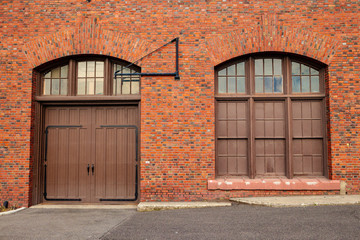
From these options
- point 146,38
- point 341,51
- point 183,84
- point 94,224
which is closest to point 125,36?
point 146,38

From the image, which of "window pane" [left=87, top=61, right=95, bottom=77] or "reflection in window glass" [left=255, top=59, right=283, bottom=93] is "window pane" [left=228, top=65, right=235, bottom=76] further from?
"window pane" [left=87, top=61, right=95, bottom=77]

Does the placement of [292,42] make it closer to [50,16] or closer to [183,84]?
[183,84]

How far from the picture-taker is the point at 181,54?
23.0 ft

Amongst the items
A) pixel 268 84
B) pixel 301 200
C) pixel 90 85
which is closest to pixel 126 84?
pixel 90 85

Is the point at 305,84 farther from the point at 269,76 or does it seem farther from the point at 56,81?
the point at 56,81

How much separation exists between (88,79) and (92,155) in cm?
208

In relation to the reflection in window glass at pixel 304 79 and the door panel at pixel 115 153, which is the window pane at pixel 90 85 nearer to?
the door panel at pixel 115 153

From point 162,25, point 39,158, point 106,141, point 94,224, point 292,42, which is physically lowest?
point 94,224

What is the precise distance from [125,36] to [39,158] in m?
4.00

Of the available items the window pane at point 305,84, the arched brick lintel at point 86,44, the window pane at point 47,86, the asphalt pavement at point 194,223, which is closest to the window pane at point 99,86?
the arched brick lintel at point 86,44

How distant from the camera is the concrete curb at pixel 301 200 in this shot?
6.04 meters

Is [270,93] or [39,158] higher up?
[270,93]

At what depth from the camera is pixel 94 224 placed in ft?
17.9

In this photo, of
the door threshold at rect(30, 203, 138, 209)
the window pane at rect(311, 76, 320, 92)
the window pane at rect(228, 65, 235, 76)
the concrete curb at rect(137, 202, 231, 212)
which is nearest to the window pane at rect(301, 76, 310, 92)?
the window pane at rect(311, 76, 320, 92)
